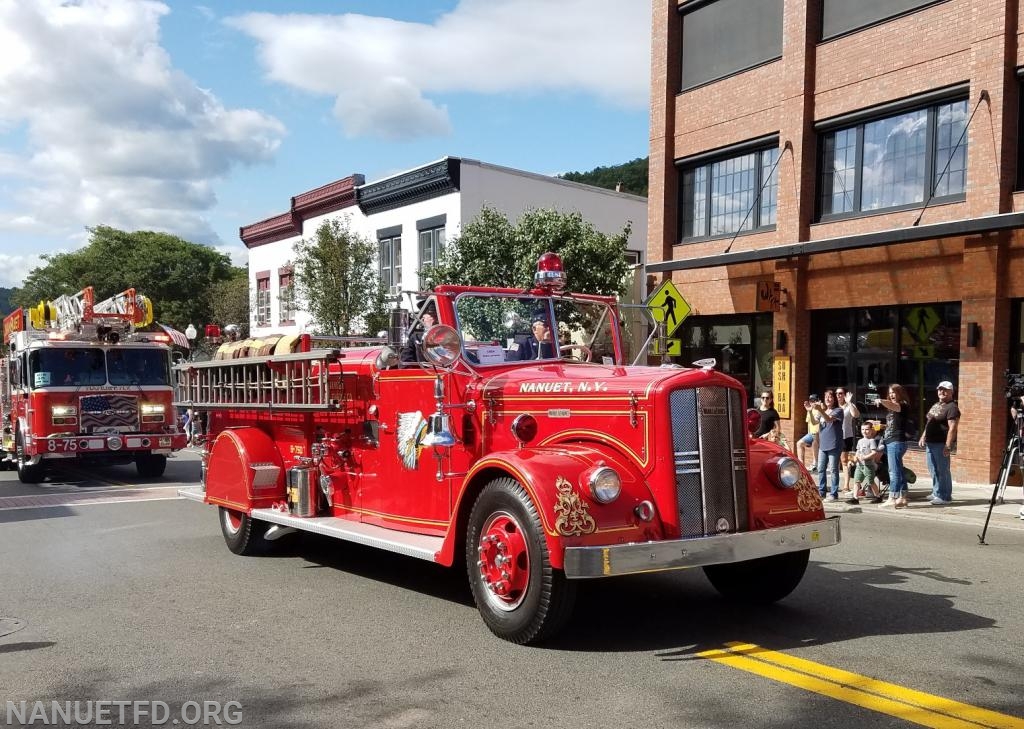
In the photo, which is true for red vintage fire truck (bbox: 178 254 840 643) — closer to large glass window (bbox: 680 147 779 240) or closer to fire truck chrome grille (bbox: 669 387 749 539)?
fire truck chrome grille (bbox: 669 387 749 539)

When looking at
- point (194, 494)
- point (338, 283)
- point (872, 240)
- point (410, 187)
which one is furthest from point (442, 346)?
point (410, 187)

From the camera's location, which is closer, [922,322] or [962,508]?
[962,508]

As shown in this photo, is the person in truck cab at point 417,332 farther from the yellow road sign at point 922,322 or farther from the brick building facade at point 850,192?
the yellow road sign at point 922,322

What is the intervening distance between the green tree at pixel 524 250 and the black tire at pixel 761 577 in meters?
14.2

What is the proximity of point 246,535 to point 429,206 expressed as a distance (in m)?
18.9

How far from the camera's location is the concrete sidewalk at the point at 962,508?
1133 centimetres

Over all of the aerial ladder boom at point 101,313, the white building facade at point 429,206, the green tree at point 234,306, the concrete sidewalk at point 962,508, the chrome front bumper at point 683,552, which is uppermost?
the white building facade at point 429,206

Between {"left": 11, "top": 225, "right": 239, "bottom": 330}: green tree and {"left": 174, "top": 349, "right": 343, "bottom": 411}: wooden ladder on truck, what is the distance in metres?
43.5

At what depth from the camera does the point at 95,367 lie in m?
16.3

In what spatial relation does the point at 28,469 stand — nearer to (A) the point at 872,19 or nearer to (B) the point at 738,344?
(B) the point at 738,344

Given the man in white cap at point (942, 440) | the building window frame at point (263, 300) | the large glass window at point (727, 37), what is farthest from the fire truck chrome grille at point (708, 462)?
the building window frame at point (263, 300)

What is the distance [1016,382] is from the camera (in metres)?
10.8

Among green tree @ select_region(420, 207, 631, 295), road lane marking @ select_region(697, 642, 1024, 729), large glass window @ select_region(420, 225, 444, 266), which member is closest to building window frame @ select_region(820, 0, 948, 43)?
green tree @ select_region(420, 207, 631, 295)

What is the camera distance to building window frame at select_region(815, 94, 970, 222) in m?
15.2
